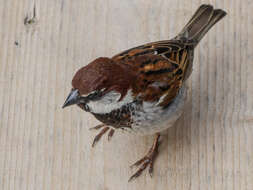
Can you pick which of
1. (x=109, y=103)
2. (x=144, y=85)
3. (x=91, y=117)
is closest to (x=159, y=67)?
(x=144, y=85)

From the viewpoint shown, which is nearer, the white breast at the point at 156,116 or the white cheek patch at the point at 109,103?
the white cheek patch at the point at 109,103

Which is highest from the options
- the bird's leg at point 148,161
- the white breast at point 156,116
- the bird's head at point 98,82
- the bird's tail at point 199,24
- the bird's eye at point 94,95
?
the bird's tail at point 199,24

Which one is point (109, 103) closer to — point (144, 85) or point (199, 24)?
point (144, 85)

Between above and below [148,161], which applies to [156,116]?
above

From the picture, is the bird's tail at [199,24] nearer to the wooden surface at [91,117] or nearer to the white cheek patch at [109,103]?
the wooden surface at [91,117]

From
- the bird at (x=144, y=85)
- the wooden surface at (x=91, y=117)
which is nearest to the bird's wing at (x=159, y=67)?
the bird at (x=144, y=85)

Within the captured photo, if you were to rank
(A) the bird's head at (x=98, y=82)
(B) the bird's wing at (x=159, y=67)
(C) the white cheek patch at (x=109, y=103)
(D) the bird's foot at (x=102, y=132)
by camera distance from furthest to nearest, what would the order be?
(D) the bird's foot at (x=102, y=132)
(B) the bird's wing at (x=159, y=67)
(C) the white cheek patch at (x=109, y=103)
(A) the bird's head at (x=98, y=82)

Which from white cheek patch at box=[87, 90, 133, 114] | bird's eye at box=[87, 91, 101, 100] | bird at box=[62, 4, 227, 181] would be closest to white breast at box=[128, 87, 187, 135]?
bird at box=[62, 4, 227, 181]
